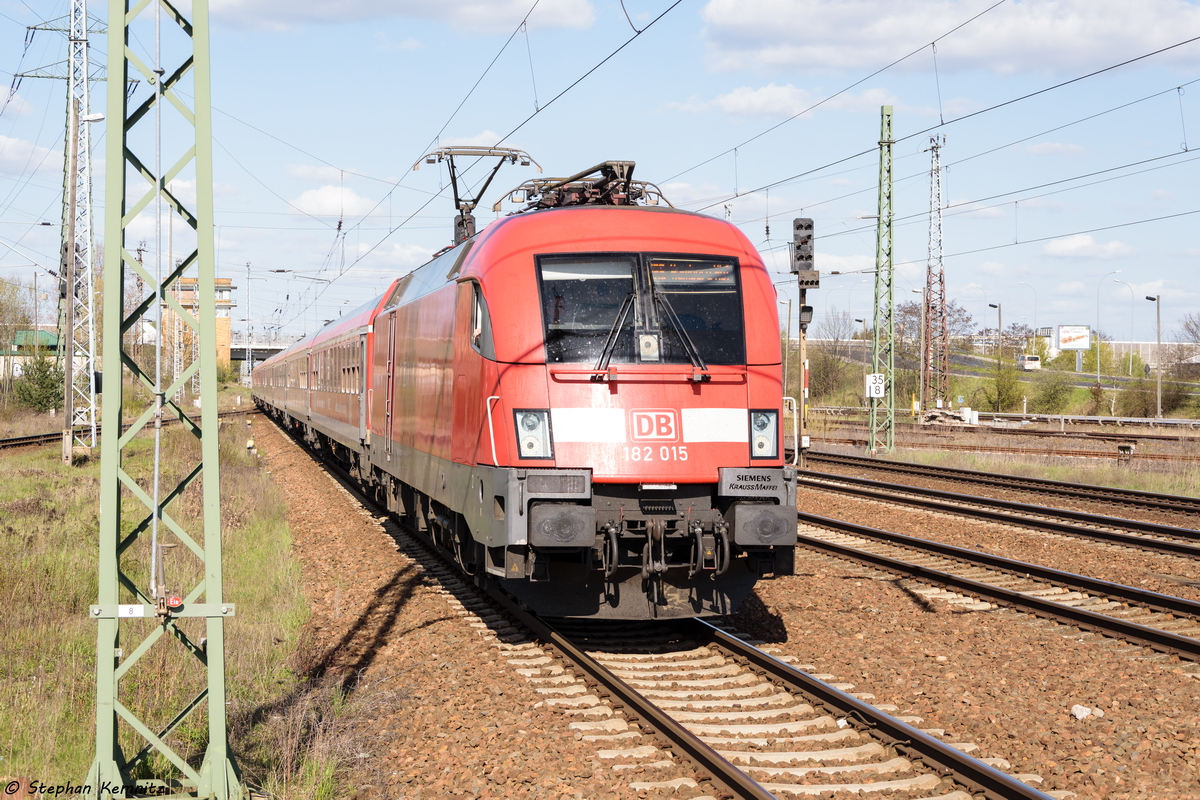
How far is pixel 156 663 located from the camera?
305 inches

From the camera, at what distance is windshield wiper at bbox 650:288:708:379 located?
820cm

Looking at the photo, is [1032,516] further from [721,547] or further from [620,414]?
[620,414]

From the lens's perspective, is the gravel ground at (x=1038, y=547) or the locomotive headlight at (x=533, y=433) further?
the gravel ground at (x=1038, y=547)

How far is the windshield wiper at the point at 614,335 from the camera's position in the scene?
316 inches

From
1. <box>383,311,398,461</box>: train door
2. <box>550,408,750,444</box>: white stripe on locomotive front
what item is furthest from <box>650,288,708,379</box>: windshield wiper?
<box>383,311,398,461</box>: train door

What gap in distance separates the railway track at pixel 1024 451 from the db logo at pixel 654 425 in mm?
21339

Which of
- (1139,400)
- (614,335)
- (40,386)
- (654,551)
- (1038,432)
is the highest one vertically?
(40,386)

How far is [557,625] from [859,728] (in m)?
3.65

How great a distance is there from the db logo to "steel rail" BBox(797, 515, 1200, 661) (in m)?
4.04

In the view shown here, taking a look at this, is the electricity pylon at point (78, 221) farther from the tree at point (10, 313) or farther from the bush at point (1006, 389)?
the bush at point (1006, 389)

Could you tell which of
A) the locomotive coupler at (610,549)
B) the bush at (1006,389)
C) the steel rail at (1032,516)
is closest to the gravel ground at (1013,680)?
the locomotive coupler at (610,549)

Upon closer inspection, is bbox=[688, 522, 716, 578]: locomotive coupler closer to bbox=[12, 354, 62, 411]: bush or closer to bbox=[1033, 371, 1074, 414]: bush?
bbox=[12, 354, 62, 411]: bush

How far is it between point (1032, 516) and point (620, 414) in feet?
35.4

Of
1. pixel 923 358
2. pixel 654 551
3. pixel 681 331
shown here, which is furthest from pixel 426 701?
pixel 923 358
